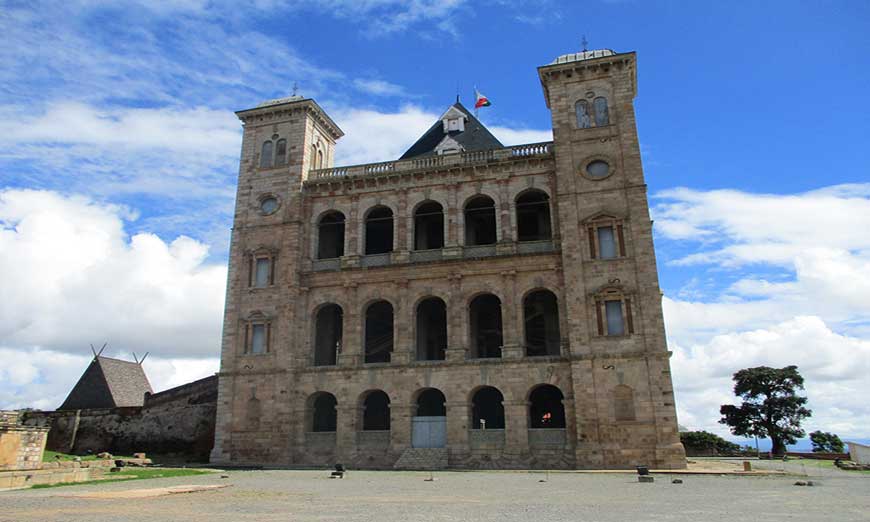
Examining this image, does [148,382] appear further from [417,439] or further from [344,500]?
[344,500]

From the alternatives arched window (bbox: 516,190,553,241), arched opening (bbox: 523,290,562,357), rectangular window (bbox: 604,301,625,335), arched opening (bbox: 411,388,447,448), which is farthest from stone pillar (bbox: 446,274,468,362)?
rectangular window (bbox: 604,301,625,335)

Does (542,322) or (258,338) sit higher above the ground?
(542,322)

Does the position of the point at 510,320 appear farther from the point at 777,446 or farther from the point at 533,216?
the point at 777,446

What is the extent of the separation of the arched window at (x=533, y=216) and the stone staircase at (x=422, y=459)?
1255 centimetres

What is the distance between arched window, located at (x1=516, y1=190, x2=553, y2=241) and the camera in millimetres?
36406

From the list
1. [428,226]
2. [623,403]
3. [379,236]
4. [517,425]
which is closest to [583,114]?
[428,226]

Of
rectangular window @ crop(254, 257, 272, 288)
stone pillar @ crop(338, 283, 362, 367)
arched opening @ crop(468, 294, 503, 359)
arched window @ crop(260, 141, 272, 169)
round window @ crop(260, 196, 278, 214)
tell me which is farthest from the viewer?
arched window @ crop(260, 141, 272, 169)

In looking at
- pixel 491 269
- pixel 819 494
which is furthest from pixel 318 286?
pixel 819 494

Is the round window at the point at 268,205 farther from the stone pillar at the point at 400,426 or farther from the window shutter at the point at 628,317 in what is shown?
the window shutter at the point at 628,317

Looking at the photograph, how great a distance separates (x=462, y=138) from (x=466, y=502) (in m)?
30.7

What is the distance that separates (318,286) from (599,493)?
75.8ft

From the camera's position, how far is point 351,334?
35.3 meters

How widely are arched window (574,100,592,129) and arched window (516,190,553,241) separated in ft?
13.7

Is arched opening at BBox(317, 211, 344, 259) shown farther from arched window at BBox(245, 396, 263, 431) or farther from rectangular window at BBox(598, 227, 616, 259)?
rectangular window at BBox(598, 227, 616, 259)
